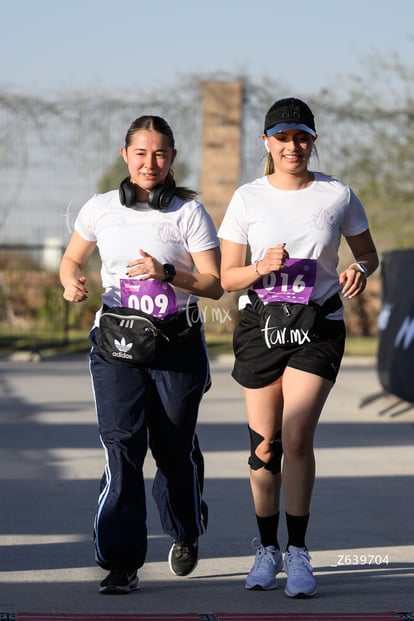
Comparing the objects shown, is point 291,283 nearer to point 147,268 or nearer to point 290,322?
point 290,322

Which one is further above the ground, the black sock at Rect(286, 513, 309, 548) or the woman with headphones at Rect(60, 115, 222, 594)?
the woman with headphones at Rect(60, 115, 222, 594)

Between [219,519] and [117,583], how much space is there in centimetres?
171

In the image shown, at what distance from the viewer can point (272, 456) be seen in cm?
559

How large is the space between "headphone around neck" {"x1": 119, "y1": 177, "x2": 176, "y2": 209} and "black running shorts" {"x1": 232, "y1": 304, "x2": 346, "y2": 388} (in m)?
0.57

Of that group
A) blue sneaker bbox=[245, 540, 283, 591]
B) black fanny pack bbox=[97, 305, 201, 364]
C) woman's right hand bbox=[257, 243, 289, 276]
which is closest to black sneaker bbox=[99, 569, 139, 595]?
blue sneaker bbox=[245, 540, 283, 591]

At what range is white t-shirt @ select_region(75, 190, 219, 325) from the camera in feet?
18.0

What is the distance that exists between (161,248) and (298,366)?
2.43ft

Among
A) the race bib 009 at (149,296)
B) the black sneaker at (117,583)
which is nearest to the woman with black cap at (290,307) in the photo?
the race bib 009 at (149,296)

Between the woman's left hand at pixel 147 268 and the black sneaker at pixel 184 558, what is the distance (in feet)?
3.96

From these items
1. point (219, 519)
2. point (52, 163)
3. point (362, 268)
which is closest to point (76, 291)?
point (362, 268)

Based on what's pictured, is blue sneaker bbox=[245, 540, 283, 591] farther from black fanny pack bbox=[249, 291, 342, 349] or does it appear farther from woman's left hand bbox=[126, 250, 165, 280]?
woman's left hand bbox=[126, 250, 165, 280]

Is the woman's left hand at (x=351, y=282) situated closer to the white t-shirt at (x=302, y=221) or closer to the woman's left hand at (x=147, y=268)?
the white t-shirt at (x=302, y=221)

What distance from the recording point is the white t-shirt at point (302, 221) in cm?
541

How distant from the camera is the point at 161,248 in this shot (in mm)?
5492
